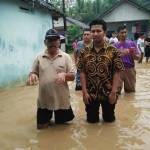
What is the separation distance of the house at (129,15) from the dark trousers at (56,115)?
35.2 meters

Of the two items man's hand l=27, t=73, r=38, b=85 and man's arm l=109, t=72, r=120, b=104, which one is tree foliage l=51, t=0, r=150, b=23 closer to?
man's arm l=109, t=72, r=120, b=104

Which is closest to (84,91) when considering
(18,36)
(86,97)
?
(86,97)

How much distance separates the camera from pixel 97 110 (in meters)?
7.34

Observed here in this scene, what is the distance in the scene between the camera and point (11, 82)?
1359cm

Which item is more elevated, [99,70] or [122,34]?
[122,34]

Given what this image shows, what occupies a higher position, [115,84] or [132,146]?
[115,84]

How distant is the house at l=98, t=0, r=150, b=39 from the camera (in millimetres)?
41719

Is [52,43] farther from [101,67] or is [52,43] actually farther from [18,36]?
[18,36]

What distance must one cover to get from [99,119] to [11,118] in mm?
1825

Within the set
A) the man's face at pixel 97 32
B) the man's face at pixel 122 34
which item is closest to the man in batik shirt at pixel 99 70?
the man's face at pixel 97 32

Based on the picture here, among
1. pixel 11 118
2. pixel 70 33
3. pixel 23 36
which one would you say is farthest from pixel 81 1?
pixel 11 118

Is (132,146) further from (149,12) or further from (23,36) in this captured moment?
(149,12)

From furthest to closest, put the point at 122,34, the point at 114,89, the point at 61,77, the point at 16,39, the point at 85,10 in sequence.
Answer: the point at 85,10
the point at 16,39
the point at 122,34
the point at 114,89
the point at 61,77

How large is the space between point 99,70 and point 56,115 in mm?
1091
